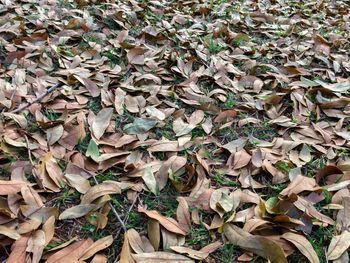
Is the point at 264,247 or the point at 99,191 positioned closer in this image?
the point at 264,247

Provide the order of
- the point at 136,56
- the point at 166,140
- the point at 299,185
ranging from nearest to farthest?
the point at 299,185 < the point at 166,140 < the point at 136,56

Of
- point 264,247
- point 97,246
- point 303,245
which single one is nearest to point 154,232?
point 97,246

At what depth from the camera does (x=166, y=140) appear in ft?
4.33

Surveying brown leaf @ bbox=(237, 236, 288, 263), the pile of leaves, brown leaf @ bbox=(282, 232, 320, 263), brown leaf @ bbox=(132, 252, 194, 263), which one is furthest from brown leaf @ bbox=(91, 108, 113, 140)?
brown leaf @ bbox=(282, 232, 320, 263)

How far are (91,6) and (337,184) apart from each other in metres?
2.13

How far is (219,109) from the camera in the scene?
1.51 m

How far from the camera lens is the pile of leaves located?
0.98 meters

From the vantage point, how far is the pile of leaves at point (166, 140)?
98cm

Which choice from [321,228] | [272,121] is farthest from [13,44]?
[321,228]

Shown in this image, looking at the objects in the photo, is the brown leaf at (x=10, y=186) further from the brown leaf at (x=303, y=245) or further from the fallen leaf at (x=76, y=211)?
the brown leaf at (x=303, y=245)

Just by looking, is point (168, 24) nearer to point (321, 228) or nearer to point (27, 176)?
point (27, 176)

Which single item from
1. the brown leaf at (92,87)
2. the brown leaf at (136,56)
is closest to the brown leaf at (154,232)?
the brown leaf at (92,87)

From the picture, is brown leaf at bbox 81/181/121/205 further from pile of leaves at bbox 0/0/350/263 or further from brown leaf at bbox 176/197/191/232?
brown leaf at bbox 176/197/191/232

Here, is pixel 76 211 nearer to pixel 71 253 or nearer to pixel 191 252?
pixel 71 253
